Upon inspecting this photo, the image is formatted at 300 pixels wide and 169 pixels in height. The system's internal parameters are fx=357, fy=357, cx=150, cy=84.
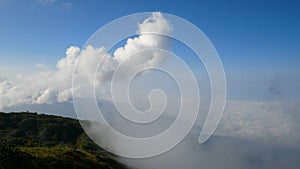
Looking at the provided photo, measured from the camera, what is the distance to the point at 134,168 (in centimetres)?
19462

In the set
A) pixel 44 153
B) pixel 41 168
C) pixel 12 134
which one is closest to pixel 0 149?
pixel 41 168

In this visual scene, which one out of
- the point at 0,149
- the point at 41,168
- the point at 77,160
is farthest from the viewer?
the point at 77,160

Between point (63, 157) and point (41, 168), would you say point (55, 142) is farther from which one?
point (41, 168)

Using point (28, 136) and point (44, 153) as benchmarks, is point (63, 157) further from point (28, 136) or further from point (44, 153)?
point (28, 136)

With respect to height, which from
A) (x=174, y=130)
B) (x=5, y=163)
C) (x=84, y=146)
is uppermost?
(x=84, y=146)

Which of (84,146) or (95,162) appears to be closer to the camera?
(95,162)

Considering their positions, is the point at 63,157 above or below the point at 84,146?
below

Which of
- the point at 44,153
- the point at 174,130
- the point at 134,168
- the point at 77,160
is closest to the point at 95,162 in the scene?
the point at 77,160

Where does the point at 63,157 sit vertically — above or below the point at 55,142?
below

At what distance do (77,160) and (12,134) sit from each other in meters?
105

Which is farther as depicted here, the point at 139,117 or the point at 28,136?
the point at 28,136

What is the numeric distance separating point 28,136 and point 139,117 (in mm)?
149552

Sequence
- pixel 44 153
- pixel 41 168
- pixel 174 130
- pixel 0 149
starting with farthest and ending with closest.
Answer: pixel 44 153
pixel 41 168
pixel 0 149
pixel 174 130

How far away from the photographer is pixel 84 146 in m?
198
